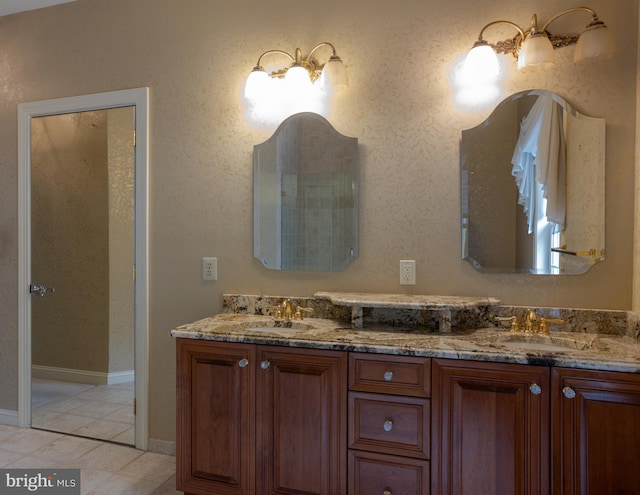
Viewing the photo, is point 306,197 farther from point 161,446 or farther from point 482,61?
point 161,446

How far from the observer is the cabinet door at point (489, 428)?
4.61 ft

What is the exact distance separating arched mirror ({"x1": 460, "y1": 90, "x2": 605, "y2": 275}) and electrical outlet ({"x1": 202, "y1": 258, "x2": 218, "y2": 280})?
1.31 m

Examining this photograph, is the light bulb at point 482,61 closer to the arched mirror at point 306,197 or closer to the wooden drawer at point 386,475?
the arched mirror at point 306,197

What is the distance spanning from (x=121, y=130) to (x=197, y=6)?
2.82ft

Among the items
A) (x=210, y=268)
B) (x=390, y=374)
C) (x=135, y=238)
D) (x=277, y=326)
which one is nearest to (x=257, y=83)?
(x=210, y=268)

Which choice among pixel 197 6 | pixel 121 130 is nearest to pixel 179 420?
pixel 121 130

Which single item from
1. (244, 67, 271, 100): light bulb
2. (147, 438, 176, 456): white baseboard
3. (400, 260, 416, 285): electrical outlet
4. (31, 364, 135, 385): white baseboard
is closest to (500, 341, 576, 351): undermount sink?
(400, 260, 416, 285): electrical outlet

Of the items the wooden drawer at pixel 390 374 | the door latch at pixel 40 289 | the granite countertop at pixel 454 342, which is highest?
the door latch at pixel 40 289

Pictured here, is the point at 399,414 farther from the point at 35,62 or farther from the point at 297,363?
the point at 35,62

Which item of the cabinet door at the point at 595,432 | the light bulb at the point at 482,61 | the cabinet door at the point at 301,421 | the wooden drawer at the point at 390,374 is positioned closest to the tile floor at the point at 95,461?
the cabinet door at the point at 301,421

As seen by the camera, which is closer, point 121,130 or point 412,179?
point 412,179

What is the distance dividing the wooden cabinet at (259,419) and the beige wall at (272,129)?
54 centimetres

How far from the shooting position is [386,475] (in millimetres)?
1554

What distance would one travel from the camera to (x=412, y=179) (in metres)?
2.00
